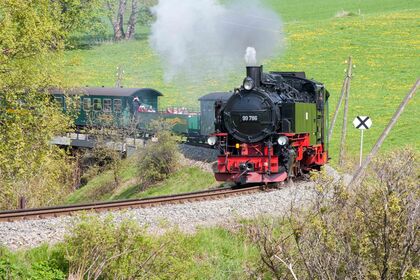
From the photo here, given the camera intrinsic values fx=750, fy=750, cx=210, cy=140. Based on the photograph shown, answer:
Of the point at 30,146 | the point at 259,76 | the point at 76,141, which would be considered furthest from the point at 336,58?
the point at 30,146

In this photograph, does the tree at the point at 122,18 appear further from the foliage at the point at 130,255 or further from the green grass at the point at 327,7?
the foliage at the point at 130,255

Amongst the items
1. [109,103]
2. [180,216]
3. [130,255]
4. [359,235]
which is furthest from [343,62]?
[359,235]

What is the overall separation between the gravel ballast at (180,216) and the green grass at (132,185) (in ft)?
30.0

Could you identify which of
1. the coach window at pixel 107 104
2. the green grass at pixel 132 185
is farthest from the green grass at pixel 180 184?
the coach window at pixel 107 104

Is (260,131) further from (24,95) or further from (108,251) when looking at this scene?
(108,251)

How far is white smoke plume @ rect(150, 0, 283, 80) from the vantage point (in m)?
30.3

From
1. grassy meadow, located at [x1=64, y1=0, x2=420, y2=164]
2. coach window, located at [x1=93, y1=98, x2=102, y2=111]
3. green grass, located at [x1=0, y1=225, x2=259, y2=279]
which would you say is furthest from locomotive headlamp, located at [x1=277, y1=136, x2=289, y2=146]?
coach window, located at [x1=93, y1=98, x2=102, y2=111]

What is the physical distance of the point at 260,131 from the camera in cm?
2159

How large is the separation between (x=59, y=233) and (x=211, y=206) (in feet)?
15.7

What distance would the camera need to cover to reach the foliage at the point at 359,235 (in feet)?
36.3

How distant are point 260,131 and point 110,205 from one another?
552 centimetres

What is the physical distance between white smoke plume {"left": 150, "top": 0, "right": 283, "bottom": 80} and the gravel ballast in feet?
34.8

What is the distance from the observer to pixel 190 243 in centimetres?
1452

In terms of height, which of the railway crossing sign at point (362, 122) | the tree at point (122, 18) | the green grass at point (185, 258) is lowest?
the green grass at point (185, 258)
